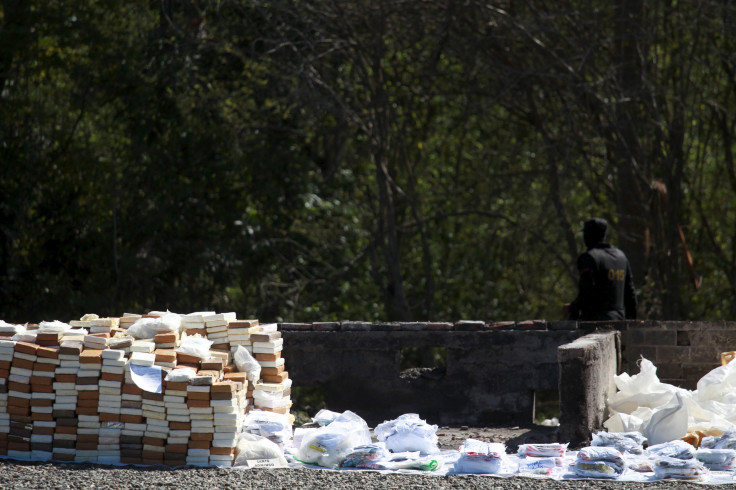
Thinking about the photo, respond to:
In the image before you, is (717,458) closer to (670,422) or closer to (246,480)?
(670,422)

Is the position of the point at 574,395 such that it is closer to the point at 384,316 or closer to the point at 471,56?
the point at 471,56

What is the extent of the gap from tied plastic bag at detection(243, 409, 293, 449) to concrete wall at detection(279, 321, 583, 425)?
7.19 ft

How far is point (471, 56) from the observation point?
14617 mm

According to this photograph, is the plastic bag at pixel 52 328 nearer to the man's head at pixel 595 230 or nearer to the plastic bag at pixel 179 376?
the plastic bag at pixel 179 376

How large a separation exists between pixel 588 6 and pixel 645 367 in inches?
276

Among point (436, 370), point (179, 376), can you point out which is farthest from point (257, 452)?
point (436, 370)

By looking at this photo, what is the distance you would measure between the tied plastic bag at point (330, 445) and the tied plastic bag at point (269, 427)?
1.02ft

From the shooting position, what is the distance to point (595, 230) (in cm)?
973

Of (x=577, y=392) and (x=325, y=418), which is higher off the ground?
(x=577, y=392)

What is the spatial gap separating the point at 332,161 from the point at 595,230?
807 centimetres

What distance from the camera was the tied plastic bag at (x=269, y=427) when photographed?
740 cm

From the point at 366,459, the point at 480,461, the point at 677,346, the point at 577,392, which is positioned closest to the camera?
the point at 480,461

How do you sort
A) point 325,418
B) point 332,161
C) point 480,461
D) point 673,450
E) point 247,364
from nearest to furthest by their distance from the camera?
point 480,461
point 673,450
point 247,364
point 325,418
point 332,161

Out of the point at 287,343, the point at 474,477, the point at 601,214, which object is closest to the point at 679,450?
the point at 474,477
